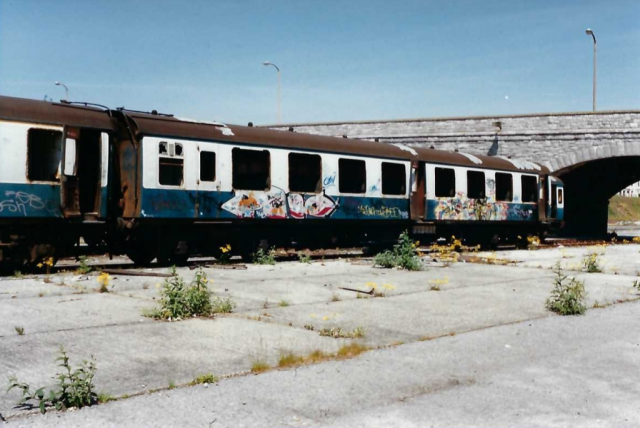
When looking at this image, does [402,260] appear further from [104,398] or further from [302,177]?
[104,398]

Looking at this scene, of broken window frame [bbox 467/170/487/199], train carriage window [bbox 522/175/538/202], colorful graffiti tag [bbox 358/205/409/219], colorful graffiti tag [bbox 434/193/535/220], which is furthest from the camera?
train carriage window [bbox 522/175/538/202]

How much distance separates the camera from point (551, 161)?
34781 millimetres

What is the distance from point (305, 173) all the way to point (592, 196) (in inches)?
1291

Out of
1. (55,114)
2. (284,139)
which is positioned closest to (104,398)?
(55,114)

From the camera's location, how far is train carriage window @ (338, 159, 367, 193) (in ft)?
62.5

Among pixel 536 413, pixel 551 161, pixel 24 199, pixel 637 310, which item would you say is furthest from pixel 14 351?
pixel 551 161

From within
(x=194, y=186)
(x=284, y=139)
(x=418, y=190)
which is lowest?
(x=194, y=186)

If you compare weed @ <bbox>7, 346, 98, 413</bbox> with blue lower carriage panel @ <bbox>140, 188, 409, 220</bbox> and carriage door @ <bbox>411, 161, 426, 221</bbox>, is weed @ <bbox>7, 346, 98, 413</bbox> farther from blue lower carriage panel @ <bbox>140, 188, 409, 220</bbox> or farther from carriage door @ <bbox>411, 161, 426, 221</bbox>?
carriage door @ <bbox>411, 161, 426, 221</bbox>

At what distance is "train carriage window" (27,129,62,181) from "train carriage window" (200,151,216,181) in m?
3.29

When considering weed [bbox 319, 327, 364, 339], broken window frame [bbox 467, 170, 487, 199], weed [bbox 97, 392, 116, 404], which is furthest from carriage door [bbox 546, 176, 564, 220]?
weed [bbox 97, 392, 116, 404]

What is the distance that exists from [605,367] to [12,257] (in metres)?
11.0

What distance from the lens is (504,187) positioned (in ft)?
82.6

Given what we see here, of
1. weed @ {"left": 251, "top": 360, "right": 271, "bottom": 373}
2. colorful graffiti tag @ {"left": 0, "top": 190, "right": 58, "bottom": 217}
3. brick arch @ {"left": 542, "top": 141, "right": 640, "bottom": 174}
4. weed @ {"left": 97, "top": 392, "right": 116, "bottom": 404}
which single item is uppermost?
brick arch @ {"left": 542, "top": 141, "right": 640, "bottom": 174}

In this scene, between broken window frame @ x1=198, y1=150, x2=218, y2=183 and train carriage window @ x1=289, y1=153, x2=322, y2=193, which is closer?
broken window frame @ x1=198, y1=150, x2=218, y2=183
